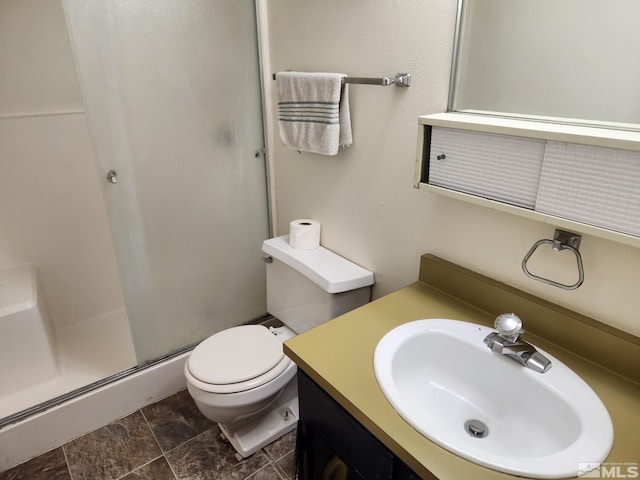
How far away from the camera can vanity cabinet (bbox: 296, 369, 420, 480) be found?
88cm

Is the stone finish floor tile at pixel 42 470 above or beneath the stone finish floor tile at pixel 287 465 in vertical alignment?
above

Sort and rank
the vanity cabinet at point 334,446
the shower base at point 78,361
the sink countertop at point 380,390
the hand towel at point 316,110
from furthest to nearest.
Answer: the shower base at point 78,361 → the hand towel at point 316,110 → the vanity cabinet at point 334,446 → the sink countertop at point 380,390

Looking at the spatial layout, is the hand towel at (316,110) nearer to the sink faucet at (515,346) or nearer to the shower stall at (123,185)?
the shower stall at (123,185)

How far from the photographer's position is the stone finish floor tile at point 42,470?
1.58 m

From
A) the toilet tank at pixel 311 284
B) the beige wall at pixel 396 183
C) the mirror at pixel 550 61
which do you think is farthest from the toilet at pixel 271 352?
the mirror at pixel 550 61

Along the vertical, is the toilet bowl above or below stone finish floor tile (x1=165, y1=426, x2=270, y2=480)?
above

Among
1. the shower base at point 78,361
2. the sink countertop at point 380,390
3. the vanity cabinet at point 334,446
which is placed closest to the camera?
the sink countertop at point 380,390

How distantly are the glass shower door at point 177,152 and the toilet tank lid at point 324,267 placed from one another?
354mm

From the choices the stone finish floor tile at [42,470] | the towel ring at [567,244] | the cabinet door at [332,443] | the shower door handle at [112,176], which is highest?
the shower door handle at [112,176]

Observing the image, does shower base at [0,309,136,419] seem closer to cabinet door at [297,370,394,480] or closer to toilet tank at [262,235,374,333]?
toilet tank at [262,235,374,333]

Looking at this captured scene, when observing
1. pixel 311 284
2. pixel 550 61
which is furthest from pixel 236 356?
pixel 550 61

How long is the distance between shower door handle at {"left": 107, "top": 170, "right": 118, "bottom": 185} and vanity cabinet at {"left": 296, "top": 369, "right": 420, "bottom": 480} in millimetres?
1049

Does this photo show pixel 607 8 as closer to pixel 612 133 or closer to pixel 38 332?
pixel 612 133

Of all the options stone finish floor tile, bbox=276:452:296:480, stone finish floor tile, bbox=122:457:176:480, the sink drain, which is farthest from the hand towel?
stone finish floor tile, bbox=122:457:176:480
